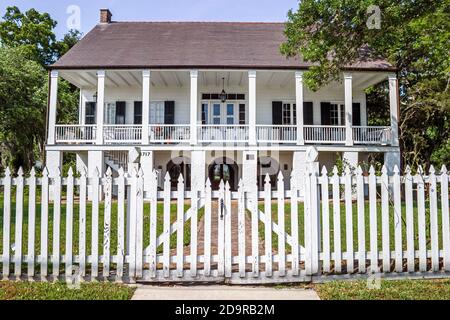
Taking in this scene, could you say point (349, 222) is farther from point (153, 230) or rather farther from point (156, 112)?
point (156, 112)

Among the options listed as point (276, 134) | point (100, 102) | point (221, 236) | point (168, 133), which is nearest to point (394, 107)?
point (276, 134)

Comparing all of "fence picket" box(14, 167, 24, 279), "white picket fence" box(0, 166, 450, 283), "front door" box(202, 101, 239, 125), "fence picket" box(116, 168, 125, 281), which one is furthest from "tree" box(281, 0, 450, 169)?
"fence picket" box(14, 167, 24, 279)

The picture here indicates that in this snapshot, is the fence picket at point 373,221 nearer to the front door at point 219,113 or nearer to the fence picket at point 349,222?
the fence picket at point 349,222

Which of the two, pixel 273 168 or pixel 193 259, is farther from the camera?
pixel 273 168

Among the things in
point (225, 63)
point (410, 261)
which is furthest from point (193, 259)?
point (225, 63)

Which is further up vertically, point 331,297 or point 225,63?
point 225,63

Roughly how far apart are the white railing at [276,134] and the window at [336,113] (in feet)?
8.60

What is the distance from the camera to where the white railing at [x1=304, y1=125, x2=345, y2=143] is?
19.4 m

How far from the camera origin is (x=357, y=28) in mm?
12695

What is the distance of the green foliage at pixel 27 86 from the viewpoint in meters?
23.3

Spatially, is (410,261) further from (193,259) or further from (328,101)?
(328,101)

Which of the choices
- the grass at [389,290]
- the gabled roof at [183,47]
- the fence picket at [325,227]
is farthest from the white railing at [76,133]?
the grass at [389,290]

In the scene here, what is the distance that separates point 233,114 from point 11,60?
1391cm

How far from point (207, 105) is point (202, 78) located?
1.55m
